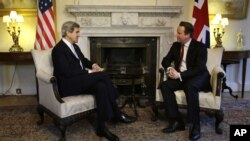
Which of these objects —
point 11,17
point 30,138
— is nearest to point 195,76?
point 30,138

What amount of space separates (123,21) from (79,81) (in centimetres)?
166

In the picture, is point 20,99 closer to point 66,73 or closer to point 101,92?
point 66,73

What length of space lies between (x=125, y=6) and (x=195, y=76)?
1693 mm

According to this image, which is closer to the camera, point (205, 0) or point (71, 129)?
point (71, 129)

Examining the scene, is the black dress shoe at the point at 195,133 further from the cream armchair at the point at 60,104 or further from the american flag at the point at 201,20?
the american flag at the point at 201,20

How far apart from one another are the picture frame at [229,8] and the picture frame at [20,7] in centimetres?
259

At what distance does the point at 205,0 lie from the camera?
4.26 m

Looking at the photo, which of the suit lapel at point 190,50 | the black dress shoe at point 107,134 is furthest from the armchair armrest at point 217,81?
the black dress shoe at point 107,134

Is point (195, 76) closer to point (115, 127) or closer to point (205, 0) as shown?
point (115, 127)

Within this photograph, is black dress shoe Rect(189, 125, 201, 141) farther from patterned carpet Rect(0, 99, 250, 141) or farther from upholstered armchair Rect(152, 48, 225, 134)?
upholstered armchair Rect(152, 48, 225, 134)

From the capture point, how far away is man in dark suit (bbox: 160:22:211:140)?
3033 millimetres

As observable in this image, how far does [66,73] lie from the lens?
3000 mm

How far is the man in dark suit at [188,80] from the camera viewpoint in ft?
9.95

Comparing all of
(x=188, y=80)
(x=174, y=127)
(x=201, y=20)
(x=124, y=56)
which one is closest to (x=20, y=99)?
(x=124, y=56)
